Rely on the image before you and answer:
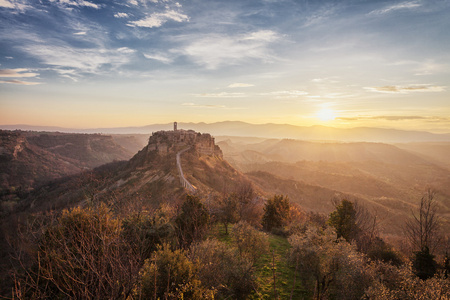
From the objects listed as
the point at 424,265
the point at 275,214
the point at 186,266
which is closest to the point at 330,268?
the point at 186,266

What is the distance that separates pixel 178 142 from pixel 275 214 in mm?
43046

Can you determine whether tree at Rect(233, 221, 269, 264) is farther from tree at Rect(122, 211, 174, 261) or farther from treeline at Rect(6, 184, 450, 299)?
tree at Rect(122, 211, 174, 261)

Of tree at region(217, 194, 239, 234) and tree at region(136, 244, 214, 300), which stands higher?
tree at region(136, 244, 214, 300)

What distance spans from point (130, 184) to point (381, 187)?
84.5 m

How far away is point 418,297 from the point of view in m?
7.81

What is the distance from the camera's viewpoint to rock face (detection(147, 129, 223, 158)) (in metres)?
61.4

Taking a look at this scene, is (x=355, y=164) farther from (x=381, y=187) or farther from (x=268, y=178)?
(x=268, y=178)

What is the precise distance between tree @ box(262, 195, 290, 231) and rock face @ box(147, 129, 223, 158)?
38276 mm

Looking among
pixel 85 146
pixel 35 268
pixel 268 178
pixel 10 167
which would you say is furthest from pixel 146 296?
pixel 85 146

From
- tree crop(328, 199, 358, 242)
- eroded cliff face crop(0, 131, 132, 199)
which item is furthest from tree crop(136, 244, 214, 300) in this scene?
eroded cliff face crop(0, 131, 132, 199)

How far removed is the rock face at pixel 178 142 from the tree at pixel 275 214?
38.3m

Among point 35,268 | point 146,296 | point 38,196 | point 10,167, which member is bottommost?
point 38,196

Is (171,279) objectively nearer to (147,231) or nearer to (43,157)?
(147,231)

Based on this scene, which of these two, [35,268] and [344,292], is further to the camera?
[35,268]
